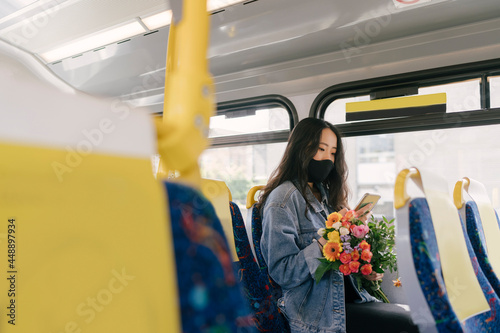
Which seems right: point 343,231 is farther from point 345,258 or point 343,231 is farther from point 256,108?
point 256,108

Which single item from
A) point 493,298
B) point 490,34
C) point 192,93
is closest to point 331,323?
point 493,298

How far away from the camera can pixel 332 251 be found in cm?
192

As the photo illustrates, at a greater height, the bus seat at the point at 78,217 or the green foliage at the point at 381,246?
the bus seat at the point at 78,217

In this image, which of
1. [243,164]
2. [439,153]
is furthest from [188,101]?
[243,164]

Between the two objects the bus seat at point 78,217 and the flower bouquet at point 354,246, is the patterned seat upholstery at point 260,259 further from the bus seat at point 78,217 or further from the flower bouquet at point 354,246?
the bus seat at point 78,217

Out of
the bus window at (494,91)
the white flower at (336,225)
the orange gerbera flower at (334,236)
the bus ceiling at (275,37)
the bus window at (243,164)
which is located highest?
the bus ceiling at (275,37)

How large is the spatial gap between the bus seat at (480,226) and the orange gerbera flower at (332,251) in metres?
0.59

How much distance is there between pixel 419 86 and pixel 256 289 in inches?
76.1

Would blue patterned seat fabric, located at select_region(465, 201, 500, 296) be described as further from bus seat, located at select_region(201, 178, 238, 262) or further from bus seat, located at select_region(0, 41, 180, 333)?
bus seat, located at select_region(0, 41, 180, 333)

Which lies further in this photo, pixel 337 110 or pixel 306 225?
pixel 337 110

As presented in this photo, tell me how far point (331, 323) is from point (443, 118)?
5.46 ft

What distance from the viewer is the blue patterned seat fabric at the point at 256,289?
6.77 ft

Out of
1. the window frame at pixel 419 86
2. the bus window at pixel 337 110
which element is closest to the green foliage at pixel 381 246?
the window frame at pixel 419 86

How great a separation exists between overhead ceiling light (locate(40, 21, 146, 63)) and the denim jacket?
1.92m
